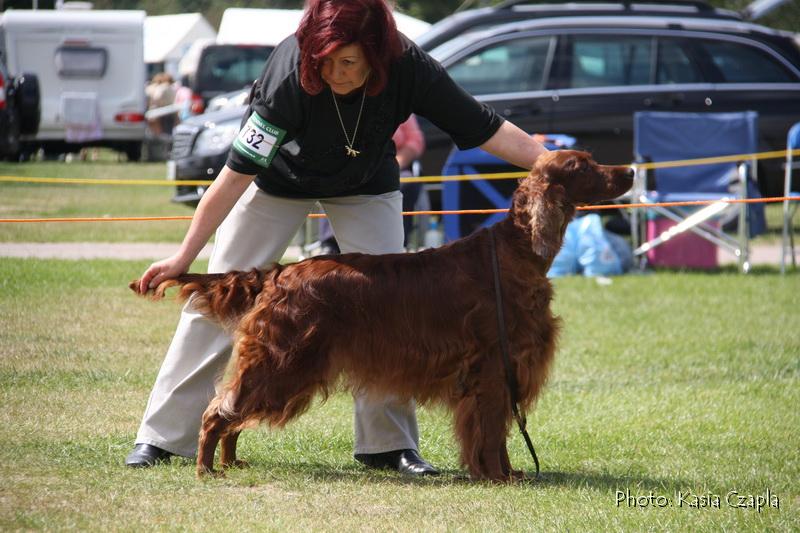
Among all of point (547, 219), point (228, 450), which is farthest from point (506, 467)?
point (228, 450)

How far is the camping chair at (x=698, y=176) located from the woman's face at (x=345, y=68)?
6.00m

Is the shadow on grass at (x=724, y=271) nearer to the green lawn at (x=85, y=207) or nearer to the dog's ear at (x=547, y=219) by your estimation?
the green lawn at (x=85, y=207)

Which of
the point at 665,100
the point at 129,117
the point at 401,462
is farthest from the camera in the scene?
the point at 129,117

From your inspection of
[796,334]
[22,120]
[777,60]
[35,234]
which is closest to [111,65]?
[22,120]

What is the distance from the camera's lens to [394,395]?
3930 mm

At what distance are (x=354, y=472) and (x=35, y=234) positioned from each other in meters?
6.52

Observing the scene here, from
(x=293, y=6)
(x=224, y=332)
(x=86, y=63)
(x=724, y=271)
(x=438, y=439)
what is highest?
(x=293, y=6)

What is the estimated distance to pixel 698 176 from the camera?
9.86 metres

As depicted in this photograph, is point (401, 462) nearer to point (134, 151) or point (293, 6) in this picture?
point (134, 151)

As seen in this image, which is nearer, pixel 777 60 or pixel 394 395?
pixel 394 395

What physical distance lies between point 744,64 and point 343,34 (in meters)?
8.57

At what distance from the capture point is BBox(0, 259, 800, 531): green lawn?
348 centimetres

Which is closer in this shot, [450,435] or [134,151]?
[450,435]

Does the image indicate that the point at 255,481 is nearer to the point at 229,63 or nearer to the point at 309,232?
the point at 309,232
